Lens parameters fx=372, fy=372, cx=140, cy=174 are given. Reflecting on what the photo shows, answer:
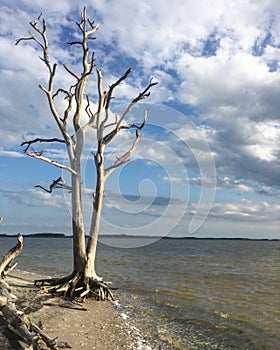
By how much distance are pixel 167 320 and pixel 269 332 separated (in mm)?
3283

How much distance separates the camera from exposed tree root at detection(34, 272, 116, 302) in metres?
13.2

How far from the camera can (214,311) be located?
14.6 metres

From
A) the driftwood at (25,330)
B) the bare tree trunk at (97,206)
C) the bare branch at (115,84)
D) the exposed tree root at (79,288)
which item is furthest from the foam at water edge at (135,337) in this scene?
the bare branch at (115,84)

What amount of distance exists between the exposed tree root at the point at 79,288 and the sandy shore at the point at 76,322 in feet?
1.12

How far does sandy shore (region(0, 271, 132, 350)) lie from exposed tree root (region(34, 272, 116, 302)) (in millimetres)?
343

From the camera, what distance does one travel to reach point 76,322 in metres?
10.1

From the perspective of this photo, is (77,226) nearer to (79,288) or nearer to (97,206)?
(97,206)

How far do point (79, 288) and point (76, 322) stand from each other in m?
3.32

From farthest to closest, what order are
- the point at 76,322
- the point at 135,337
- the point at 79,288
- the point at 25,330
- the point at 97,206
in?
the point at 97,206 → the point at 79,288 → the point at 76,322 → the point at 135,337 → the point at 25,330

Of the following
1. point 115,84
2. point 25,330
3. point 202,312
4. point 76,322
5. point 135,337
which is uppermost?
point 115,84

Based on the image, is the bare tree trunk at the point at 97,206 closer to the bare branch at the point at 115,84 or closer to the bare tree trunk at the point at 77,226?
the bare tree trunk at the point at 77,226

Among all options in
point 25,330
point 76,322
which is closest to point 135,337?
point 76,322

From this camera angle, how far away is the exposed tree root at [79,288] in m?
13.2

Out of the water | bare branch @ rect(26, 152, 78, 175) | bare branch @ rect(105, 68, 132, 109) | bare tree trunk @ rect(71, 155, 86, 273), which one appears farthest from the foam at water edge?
bare branch @ rect(105, 68, 132, 109)
